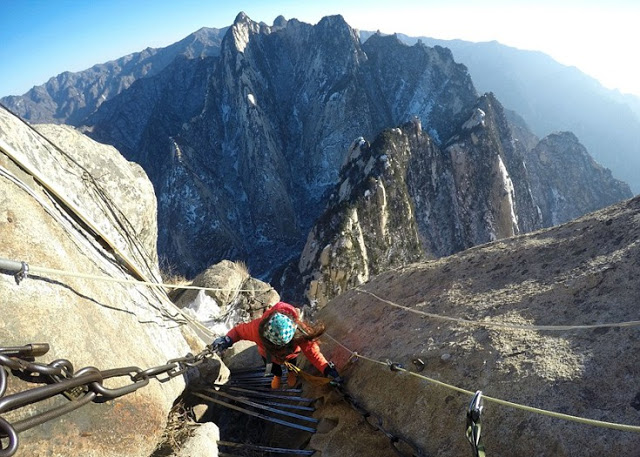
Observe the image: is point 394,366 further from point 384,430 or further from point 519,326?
point 519,326

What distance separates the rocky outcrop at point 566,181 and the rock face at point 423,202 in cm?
32

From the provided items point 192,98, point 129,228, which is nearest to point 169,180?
point 192,98

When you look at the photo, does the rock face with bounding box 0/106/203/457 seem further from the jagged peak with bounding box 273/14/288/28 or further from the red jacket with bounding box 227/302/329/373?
the jagged peak with bounding box 273/14/288/28

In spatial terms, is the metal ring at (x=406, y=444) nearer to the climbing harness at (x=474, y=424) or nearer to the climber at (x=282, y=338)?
the climbing harness at (x=474, y=424)

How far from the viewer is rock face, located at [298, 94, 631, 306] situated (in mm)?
40844

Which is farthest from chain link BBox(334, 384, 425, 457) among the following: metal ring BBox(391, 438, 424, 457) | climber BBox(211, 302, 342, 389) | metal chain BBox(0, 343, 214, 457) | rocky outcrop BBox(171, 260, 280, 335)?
rocky outcrop BBox(171, 260, 280, 335)

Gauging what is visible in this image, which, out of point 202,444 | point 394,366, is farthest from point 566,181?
point 202,444

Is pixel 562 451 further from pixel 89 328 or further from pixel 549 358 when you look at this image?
pixel 89 328

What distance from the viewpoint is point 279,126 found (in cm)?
10400

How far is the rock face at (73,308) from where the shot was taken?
2.91 metres

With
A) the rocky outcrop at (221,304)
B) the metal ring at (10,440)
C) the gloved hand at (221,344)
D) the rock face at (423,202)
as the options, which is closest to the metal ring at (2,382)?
the metal ring at (10,440)

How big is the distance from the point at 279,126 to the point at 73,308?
10463cm

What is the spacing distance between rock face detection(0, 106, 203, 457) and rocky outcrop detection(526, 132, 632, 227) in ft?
325

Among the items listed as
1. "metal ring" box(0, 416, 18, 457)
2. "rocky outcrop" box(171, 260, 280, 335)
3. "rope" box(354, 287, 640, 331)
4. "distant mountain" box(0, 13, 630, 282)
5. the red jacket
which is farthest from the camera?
"distant mountain" box(0, 13, 630, 282)
